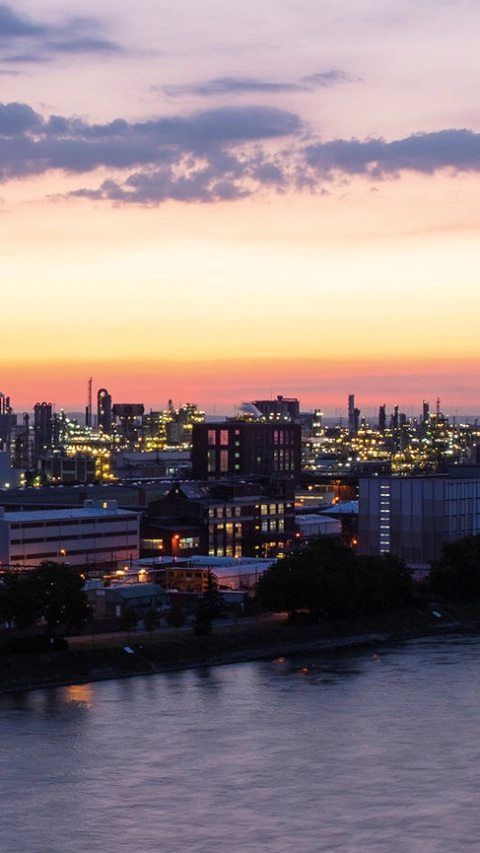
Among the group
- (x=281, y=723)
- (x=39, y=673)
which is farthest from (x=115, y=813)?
(x=39, y=673)

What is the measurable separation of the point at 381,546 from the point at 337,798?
69.0ft

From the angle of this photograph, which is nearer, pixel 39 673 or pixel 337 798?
pixel 337 798

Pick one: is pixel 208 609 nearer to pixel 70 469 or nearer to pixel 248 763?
pixel 248 763

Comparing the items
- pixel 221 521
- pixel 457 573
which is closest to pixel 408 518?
pixel 457 573

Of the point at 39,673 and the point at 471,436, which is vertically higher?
the point at 471,436

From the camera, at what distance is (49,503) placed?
39.6 metres

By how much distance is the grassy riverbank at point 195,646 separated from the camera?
2205 centimetres

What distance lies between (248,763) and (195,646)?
772 cm

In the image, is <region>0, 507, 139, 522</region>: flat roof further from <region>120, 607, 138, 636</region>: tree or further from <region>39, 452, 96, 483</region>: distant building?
<region>39, 452, 96, 483</region>: distant building

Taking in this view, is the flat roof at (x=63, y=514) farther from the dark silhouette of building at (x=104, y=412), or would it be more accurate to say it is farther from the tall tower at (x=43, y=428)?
the dark silhouette of building at (x=104, y=412)

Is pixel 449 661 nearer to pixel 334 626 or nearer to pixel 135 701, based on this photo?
pixel 334 626

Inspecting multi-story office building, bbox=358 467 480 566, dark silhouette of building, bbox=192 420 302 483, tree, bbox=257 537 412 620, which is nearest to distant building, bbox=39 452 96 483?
dark silhouette of building, bbox=192 420 302 483

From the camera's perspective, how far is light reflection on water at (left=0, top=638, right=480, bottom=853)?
46.6 feet

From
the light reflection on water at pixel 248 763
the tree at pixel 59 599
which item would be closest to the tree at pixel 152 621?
the tree at pixel 59 599
